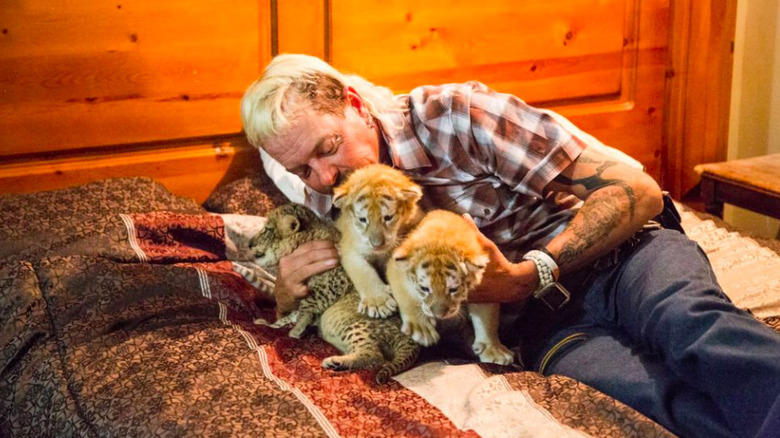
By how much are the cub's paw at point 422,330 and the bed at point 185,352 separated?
2.5 inches

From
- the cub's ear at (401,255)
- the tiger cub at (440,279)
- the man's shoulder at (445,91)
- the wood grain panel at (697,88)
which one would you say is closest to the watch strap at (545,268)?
the tiger cub at (440,279)

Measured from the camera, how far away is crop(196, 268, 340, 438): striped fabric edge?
5.68 feet

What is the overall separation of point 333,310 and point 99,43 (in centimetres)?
132

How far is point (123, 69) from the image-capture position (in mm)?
2879

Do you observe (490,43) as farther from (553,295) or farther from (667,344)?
(667,344)

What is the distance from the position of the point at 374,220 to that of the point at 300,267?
0.31 meters

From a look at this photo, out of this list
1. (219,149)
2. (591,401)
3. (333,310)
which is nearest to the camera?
(591,401)

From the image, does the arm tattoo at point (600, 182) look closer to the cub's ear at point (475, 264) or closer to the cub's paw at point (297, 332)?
the cub's ear at point (475, 264)

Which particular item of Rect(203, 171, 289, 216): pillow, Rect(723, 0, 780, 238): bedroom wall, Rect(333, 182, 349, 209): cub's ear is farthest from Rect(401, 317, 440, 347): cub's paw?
Rect(723, 0, 780, 238): bedroom wall

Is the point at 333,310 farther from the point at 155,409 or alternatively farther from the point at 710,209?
the point at 710,209

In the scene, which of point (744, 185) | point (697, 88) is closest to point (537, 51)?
point (697, 88)

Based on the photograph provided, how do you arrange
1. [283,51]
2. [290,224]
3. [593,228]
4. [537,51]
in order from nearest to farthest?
1. [593,228]
2. [290,224]
3. [283,51]
4. [537,51]

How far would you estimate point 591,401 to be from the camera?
1764 mm

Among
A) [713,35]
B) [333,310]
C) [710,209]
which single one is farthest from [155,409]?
[713,35]
